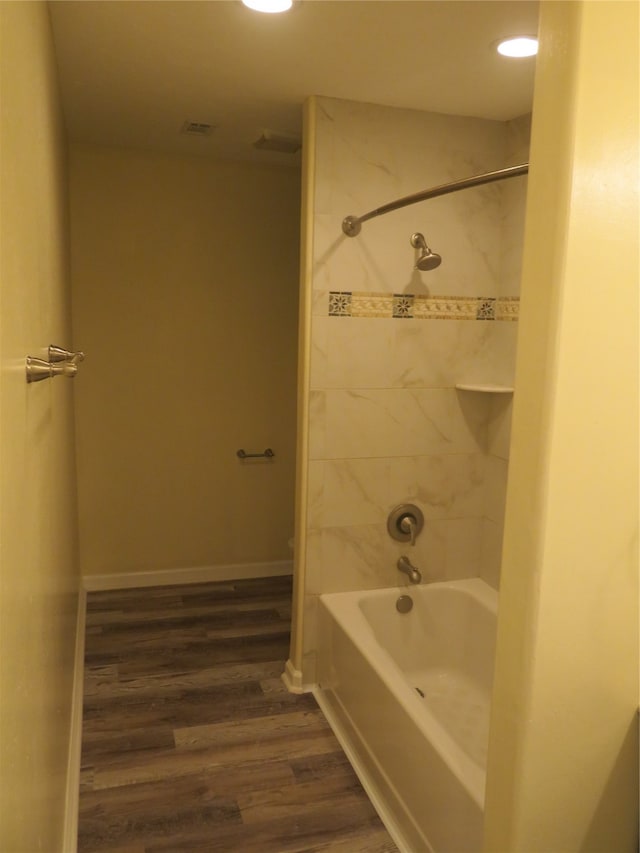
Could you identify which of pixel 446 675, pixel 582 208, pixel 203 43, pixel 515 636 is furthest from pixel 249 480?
pixel 582 208

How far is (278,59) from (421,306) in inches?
41.0

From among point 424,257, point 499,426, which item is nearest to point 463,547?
point 499,426

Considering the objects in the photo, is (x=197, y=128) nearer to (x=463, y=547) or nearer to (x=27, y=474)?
(x=463, y=547)

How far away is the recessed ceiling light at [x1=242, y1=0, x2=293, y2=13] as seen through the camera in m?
1.80

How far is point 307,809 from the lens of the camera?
85.3 inches

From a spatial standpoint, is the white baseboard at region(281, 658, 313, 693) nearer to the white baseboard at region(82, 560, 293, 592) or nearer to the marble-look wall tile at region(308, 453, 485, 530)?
the marble-look wall tile at region(308, 453, 485, 530)

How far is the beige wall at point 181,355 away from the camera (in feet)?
11.6

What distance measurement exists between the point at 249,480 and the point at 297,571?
4.11ft

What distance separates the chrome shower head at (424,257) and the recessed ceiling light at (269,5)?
36.8 inches

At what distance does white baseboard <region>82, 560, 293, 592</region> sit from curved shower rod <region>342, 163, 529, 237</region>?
2205mm

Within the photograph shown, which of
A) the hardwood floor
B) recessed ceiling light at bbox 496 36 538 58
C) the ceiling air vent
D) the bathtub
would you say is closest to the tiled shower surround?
the bathtub

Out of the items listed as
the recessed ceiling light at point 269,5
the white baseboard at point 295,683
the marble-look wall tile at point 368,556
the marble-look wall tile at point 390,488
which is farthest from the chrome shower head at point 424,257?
the white baseboard at point 295,683

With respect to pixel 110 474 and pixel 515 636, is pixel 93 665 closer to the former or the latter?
pixel 110 474

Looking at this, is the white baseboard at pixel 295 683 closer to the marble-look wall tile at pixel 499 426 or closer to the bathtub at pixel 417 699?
the bathtub at pixel 417 699
